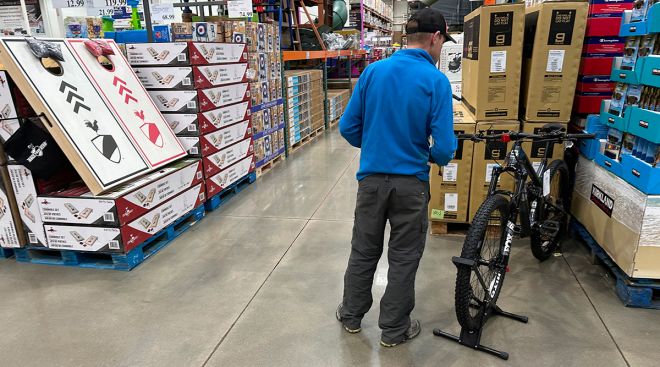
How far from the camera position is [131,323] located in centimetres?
292

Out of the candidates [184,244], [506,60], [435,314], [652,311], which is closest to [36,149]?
[184,244]

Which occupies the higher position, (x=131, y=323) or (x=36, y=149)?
(x=36, y=149)

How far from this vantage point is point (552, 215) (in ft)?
12.0

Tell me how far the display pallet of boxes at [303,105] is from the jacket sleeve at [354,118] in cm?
496

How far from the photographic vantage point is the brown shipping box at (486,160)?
3824 millimetres

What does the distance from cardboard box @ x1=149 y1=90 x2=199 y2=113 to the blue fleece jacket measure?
8.75 feet

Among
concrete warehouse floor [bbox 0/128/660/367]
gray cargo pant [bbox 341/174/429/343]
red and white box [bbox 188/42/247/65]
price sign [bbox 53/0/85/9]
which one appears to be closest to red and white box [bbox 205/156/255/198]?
concrete warehouse floor [bbox 0/128/660/367]

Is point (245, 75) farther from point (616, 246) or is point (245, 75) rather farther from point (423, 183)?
point (616, 246)

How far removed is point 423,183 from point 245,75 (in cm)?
382

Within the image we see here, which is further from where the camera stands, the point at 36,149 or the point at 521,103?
the point at 521,103

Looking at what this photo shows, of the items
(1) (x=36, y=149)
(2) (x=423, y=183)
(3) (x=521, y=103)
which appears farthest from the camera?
(3) (x=521, y=103)

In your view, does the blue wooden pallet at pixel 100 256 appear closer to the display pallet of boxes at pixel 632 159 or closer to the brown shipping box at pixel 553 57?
the brown shipping box at pixel 553 57

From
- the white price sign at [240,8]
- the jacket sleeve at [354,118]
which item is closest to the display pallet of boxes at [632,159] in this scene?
the jacket sleeve at [354,118]

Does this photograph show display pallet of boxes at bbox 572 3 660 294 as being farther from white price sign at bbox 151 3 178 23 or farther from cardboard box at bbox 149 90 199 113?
white price sign at bbox 151 3 178 23
